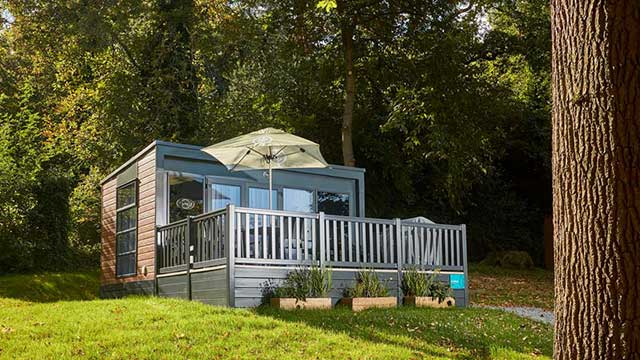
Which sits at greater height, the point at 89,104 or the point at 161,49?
the point at 161,49

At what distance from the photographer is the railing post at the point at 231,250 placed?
31.6ft

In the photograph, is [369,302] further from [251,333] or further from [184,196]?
[184,196]

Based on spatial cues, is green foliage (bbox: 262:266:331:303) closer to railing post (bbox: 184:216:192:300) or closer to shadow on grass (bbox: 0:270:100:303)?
railing post (bbox: 184:216:192:300)

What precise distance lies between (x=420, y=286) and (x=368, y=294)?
120 cm

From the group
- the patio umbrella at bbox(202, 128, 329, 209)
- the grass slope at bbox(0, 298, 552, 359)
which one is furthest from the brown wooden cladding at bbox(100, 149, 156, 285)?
the grass slope at bbox(0, 298, 552, 359)

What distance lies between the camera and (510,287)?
1792 centimetres

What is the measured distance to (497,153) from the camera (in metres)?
22.0

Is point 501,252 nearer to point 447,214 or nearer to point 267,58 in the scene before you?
point 447,214

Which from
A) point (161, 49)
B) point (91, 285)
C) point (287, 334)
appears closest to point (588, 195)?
point (287, 334)

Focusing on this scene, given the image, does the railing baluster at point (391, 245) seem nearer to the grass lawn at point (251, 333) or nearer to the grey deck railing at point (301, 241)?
the grey deck railing at point (301, 241)

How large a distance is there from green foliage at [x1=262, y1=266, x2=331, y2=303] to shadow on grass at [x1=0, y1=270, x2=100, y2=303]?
7017 millimetres

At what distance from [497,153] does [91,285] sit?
1176 cm

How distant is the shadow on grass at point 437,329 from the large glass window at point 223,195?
3332 millimetres

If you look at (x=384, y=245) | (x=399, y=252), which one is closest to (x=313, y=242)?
(x=384, y=245)
